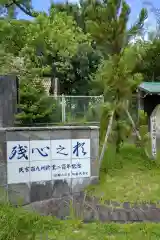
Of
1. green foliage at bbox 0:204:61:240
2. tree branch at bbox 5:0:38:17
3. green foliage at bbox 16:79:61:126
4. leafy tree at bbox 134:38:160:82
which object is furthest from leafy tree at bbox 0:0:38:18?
green foliage at bbox 0:204:61:240

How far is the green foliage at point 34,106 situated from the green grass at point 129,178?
486 cm

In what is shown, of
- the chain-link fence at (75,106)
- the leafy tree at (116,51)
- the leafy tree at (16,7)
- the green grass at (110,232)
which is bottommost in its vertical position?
the green grass at (110,232)

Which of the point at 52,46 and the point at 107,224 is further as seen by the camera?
the point at 52,46

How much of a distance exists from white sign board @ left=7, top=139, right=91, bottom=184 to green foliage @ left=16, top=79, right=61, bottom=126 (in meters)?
5.61

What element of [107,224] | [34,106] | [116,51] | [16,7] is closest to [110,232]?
[107,224]

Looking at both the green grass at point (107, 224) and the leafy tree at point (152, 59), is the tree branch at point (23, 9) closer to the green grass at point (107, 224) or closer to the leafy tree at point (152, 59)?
the leafy tree at point (152, 59)

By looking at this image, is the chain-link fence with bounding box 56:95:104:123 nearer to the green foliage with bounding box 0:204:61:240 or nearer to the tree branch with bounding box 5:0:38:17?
the tree branch with bounding box 5:0:38:17

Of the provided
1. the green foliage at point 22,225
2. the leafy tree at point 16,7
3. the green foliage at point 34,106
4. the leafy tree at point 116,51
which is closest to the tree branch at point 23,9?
the leafy tree at point 16,7

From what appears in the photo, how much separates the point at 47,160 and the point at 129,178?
1570mm

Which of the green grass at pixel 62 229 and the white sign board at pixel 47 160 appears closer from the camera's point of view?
the green grass at pixel 62 229

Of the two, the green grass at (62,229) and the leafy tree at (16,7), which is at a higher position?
the leafy tree at (16,7)

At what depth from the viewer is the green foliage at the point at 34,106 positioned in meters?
11.2

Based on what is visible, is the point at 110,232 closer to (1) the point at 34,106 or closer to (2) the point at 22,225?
(2) the point at 22,225

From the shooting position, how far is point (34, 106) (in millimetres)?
11484
